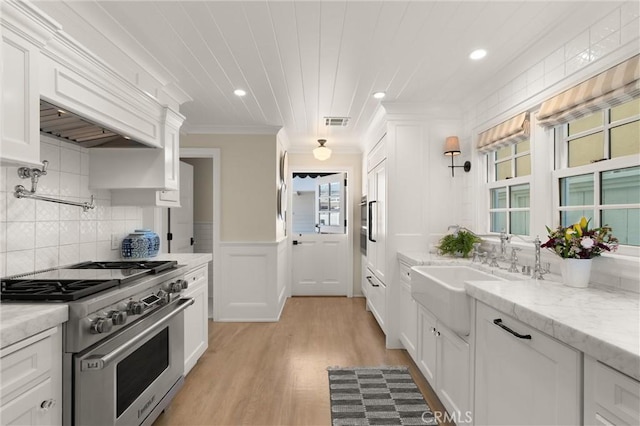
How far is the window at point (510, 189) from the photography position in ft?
8.15

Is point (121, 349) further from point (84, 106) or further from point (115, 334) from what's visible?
point (84, 106)

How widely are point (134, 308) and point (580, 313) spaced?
6.43 ft

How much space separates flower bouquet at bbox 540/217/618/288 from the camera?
155 centimetres

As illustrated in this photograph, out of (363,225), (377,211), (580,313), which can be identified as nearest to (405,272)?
(377,211)

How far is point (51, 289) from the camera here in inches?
55.7

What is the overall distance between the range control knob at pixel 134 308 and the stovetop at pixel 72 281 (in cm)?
11

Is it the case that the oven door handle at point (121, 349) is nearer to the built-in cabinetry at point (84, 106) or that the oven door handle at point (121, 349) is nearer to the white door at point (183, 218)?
the built-in cabinetry at point (84, 106)

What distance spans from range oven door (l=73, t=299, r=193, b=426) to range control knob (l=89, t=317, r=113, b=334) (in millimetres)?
79

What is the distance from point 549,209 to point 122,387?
2.70 m

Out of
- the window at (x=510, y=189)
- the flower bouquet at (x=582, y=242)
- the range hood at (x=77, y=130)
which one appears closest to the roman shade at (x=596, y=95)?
the window at (x=510, y=189)

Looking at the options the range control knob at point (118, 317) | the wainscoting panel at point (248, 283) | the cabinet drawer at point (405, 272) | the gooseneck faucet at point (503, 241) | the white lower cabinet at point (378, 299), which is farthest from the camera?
the wainscoting panel at point (248, 283)

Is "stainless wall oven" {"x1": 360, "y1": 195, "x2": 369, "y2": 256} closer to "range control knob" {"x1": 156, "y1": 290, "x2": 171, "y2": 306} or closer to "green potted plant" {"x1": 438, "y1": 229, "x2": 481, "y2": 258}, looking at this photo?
"green potted plant" {"x1": 438, "y1": 229, "x2": 481, "y2": 258}

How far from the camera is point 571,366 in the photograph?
3.44 feet

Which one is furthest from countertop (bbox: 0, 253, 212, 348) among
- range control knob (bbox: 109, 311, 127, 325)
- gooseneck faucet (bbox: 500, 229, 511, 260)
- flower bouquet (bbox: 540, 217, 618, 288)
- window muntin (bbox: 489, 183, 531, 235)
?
window muntin (bbox: 489, 183, 531, 235)
